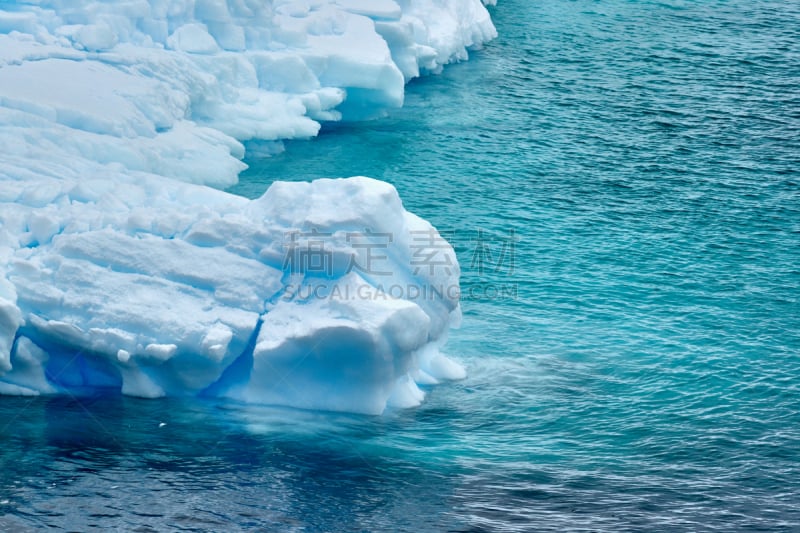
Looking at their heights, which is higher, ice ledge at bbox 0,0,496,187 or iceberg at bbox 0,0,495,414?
ice ledge at bbox 0,0,496,187

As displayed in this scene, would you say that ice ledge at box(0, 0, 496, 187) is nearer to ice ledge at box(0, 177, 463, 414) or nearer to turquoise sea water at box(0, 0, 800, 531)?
turquoise sea water at box(0, 0, 800, 531)

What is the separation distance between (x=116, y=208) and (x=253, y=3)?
8616 millimetres

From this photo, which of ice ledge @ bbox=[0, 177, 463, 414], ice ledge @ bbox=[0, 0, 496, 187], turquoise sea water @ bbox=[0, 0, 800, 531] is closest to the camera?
turquoise sea water @ bbox=[0, 0, 800, 531]

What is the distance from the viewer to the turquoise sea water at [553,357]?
9109 mm

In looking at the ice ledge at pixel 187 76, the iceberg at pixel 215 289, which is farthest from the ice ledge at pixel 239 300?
the ice ledge at pixel 187 76

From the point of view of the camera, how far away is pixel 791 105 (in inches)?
813

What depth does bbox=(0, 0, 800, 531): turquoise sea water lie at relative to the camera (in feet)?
29.9

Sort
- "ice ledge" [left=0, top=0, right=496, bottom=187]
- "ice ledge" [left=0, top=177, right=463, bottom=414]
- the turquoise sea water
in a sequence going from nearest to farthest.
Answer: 1. the turquoise sea water
2. "ice ledge" [left=0, top=177, right=463, bottom=414]
3. "ice ledge" [left=0, top=0, right=496, bottom=187]

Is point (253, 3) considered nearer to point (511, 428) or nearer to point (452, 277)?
point (452, 277)

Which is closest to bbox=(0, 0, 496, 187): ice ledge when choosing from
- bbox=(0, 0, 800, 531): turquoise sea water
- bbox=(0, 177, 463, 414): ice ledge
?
bbox=(0, 0, 800, 531): turquoise sea water

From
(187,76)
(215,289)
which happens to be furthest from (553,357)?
(187,76)

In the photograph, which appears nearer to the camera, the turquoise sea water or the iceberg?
the turquoise sea water

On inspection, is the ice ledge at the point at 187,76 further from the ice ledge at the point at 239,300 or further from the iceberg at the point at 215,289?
the ice ledge at the point at 239,300

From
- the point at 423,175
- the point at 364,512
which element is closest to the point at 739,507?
the point at 364,512
